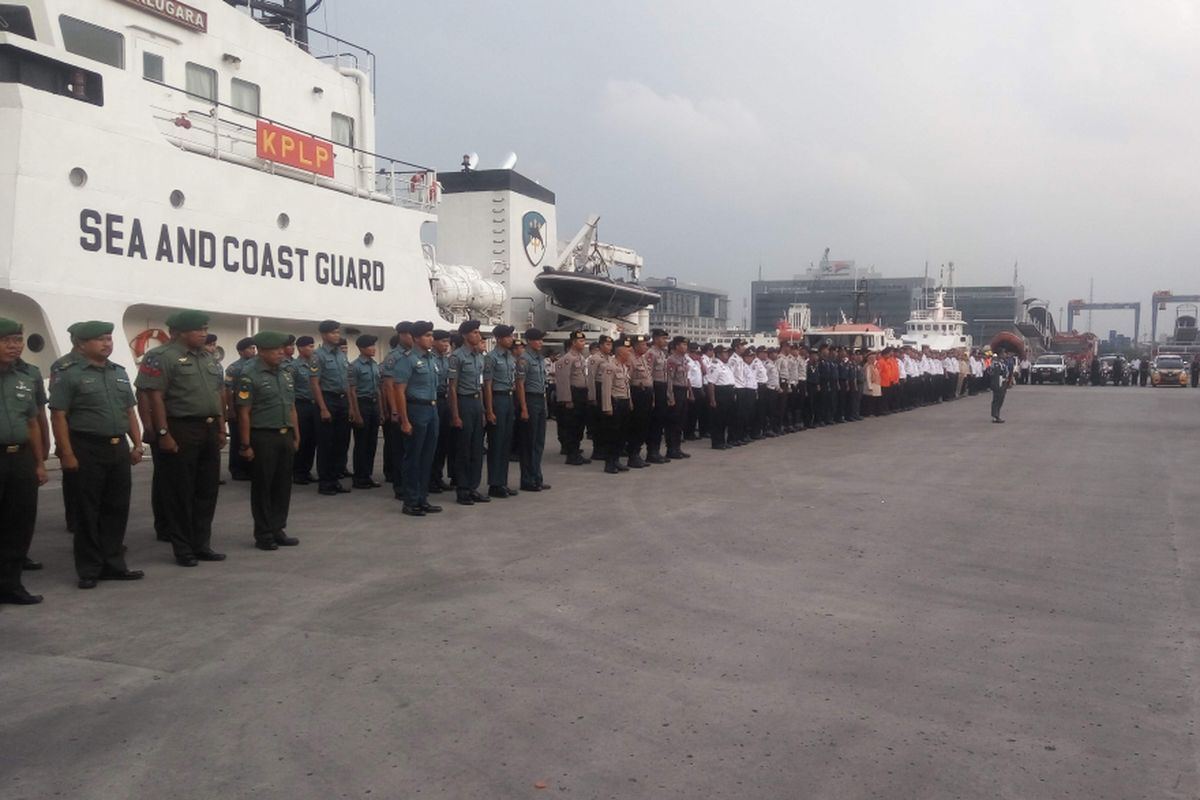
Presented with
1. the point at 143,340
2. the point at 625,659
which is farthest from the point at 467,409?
the point at 143,340

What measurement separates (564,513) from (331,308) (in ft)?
23.2

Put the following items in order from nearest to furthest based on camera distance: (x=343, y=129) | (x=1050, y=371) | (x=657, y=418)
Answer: (x=657, y=418) → (x=343, y=129) → (x=1050, y=371)

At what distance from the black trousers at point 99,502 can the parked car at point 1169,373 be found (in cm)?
3842

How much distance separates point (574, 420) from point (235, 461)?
4.06 m

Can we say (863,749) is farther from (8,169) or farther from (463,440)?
(8,169)

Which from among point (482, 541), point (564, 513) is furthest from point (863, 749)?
point (564, 513)

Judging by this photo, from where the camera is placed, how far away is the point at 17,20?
34.9ft

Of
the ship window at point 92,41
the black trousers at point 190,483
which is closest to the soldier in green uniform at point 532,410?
the black trousers at point 190,483

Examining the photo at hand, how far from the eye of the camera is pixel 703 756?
11.2 ft

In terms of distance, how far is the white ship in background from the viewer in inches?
390

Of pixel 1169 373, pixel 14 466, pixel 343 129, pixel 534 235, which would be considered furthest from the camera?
pixel 1169 373

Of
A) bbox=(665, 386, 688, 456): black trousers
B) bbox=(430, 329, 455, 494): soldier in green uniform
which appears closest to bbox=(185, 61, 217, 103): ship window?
bbox=(430, 329, 455, 494): soldier in green uniform

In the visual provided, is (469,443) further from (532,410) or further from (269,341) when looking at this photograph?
(269,341)

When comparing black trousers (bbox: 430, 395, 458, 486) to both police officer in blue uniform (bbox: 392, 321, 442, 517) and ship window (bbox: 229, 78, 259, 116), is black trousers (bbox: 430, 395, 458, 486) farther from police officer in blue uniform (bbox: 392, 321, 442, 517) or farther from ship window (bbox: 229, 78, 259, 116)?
ship window (bbox: 229, 78, 259, 116)
